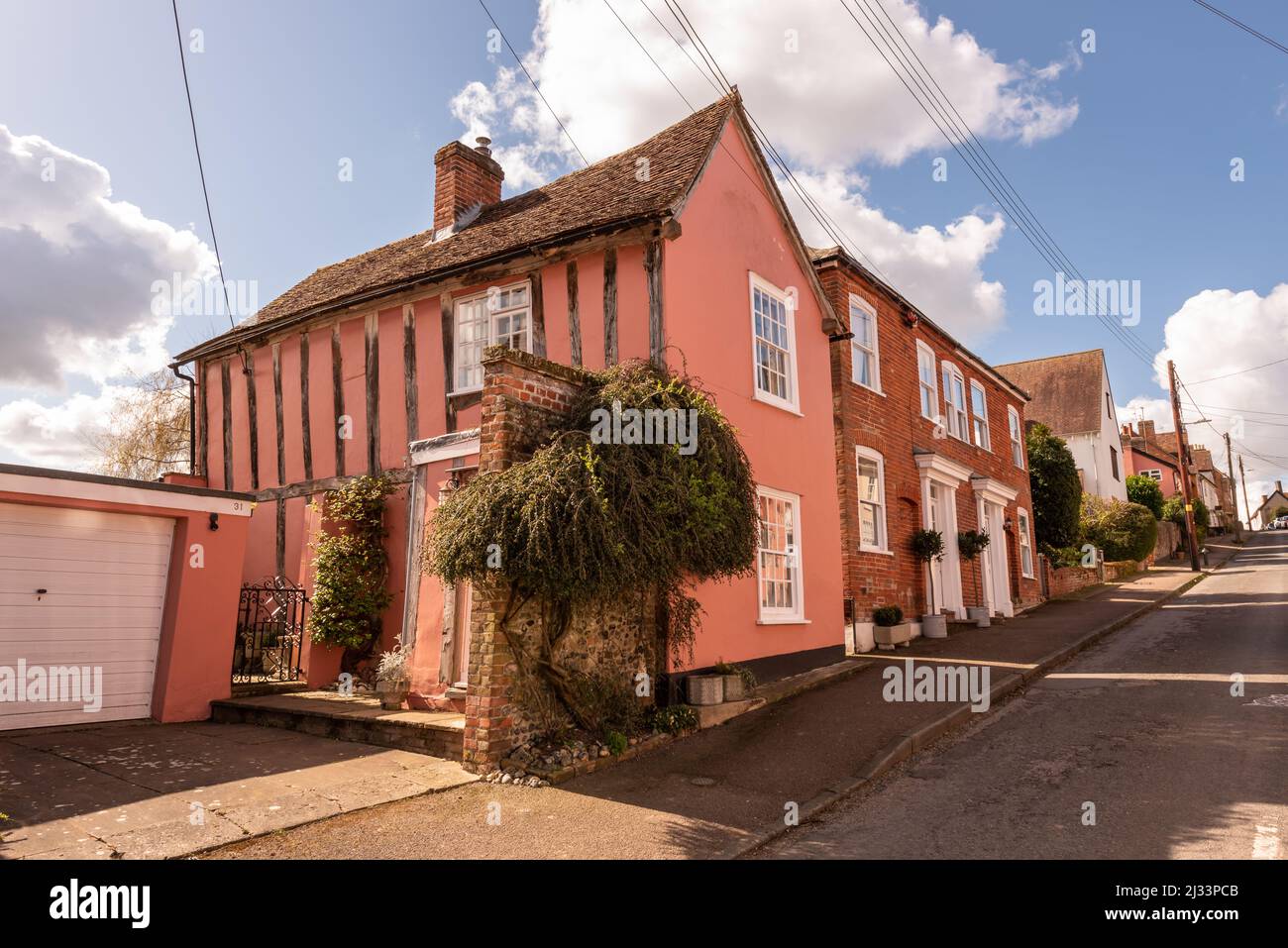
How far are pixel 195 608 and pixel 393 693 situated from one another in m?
2.87

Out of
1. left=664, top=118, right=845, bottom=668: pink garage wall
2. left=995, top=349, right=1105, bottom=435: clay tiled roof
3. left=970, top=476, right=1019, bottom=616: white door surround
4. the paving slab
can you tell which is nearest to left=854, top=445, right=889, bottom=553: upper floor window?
left=664, top=118, right=845, bottom=668: pink garage wall

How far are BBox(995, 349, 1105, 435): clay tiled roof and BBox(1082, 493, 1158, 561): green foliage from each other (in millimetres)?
6746

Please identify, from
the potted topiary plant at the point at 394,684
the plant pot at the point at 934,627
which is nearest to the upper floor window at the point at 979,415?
the plant pot at the point at 934,627

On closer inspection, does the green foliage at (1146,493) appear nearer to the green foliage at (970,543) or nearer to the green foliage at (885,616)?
the green foliage at (970,543)

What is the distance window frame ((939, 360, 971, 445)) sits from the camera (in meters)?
18.0

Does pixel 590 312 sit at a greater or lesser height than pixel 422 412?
greater

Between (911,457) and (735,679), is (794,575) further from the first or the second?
(911,457)

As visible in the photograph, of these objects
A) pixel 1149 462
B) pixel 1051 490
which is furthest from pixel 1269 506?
pixel 1051 490
